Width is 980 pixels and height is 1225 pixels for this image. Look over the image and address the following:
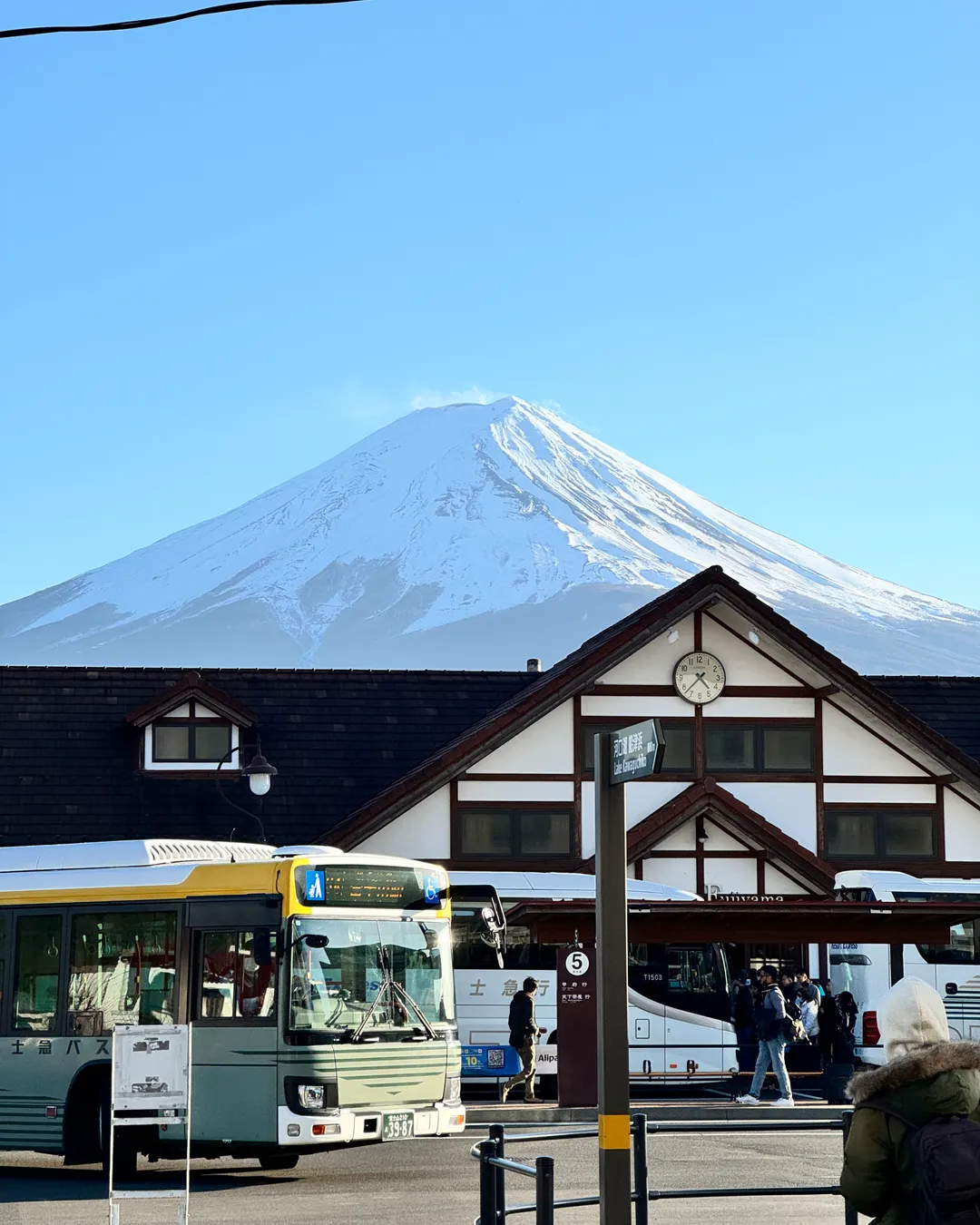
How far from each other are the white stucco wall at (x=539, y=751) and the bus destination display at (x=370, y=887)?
14.0 meters

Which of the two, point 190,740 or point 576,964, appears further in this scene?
point 190,740

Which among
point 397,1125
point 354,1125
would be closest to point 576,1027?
point 397,1125

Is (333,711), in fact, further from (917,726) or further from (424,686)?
(917,726)

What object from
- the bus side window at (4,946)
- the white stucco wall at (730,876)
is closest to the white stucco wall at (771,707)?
the white stucco wall at (730,876)

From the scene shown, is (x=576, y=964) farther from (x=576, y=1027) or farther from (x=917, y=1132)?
(x=917, y=1132)

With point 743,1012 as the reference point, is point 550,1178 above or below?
below

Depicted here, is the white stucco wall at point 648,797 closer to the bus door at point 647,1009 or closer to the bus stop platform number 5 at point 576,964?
the bus door at point 647,1009

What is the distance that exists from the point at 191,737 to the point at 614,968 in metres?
25.2

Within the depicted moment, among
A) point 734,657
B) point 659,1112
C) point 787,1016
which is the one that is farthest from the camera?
point 734,657

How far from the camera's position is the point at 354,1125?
52.9 ft

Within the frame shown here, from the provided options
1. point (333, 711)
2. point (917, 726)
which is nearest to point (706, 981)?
point (917, 726)

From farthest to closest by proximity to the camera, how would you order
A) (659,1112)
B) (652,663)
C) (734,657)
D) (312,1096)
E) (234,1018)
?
(734,657) < (652,663) < (659,1112) < (234,1018) < (312,1096)

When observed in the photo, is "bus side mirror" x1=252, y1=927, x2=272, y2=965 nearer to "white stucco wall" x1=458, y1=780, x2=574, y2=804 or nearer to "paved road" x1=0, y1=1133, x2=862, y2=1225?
"paved road" x1=0, y1=1133, x2=862, y2=1225

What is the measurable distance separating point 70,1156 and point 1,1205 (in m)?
1.88
